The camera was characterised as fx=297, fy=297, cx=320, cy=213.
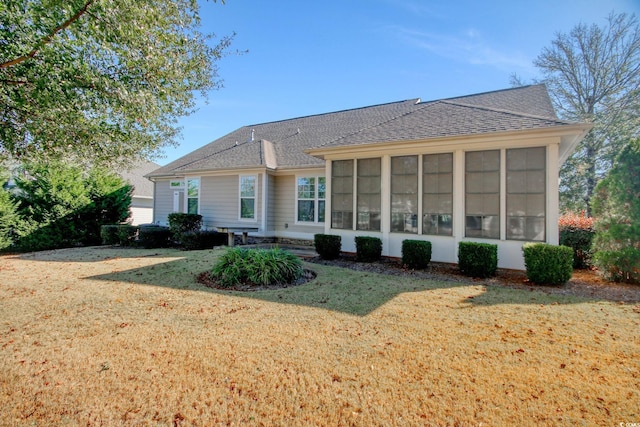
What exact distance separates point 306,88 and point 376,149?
7.62 metres

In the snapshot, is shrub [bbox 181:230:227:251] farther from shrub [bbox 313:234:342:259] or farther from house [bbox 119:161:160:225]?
house [bbox 119:161:160:225]

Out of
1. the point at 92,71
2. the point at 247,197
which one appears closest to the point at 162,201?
the point at 247,197

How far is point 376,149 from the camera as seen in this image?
869cm

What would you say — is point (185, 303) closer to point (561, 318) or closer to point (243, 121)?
point (561, 318)

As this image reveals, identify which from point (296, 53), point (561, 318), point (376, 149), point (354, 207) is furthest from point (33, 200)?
point (561, 318)

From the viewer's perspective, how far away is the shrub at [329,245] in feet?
29.2

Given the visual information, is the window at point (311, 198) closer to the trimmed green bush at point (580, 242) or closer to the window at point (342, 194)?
the window at point (342, 194)

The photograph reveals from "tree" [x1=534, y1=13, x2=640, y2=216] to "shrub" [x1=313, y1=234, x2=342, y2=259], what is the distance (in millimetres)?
16643

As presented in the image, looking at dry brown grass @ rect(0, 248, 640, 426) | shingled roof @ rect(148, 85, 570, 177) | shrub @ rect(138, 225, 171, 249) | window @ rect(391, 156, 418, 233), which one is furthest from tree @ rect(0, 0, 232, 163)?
window @ rect(391, 156, 418, 233)

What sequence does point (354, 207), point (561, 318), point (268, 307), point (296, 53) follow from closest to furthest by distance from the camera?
point (561, 318) < point (268, 307) < point (354, 207) < point (296, 53)

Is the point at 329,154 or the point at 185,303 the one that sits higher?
the point at 329,154

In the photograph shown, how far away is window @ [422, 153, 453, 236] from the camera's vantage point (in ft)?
26.0

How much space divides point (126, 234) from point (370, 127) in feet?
35.2

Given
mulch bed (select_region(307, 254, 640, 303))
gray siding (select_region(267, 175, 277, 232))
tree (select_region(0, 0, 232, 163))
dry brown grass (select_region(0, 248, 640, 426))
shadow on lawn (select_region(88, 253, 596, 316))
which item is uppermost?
tree (select_region(0, 0, 232, 163))
